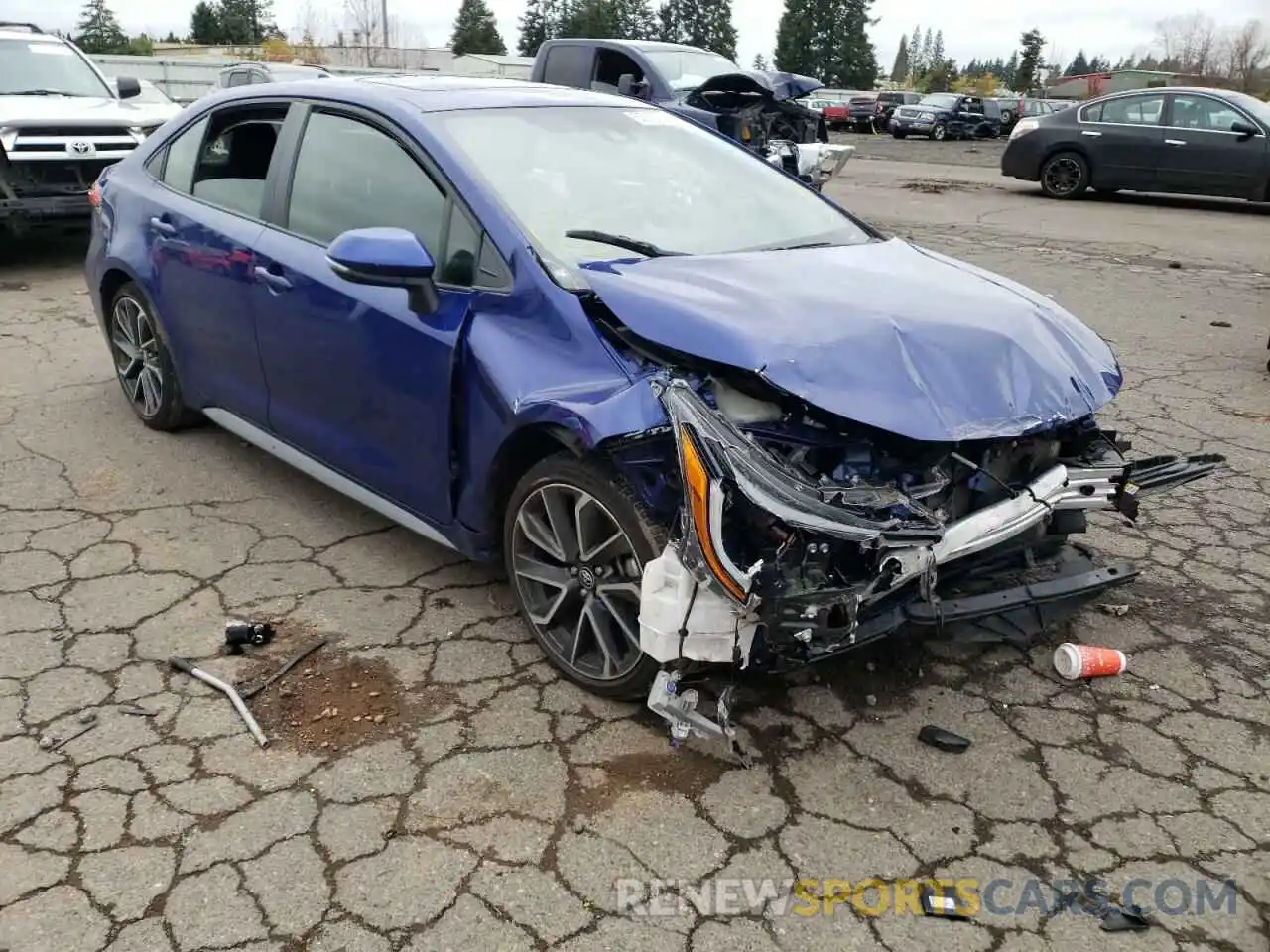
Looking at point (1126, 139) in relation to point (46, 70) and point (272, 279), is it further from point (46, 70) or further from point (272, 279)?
point (272, 279)

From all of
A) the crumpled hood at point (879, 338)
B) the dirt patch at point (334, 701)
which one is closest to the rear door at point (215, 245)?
the dirt patch at point (334, 701)

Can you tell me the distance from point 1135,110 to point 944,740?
43.9 feet

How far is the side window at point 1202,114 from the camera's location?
13.2 meters

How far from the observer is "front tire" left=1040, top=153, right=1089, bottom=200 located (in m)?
14.4

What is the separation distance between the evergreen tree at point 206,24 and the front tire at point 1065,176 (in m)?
58.0

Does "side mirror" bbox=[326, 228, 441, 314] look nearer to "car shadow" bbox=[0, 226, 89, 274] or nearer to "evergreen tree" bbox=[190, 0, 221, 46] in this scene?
"car shadow" bbox=[0, 226, 89, 274]

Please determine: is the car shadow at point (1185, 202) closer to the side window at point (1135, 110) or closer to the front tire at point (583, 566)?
the side window at point (1135, 110)

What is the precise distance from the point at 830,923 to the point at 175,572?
268 centimetres

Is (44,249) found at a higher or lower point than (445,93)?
lower

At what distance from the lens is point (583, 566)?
3037 mm

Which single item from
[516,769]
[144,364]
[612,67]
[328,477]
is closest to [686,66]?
[612,67]

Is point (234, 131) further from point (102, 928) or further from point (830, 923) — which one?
point (830, 923)

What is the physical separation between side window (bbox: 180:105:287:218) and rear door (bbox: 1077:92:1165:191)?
12.8 metres

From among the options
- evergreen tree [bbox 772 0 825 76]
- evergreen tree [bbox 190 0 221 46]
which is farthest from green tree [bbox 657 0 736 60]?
evergreen tree [bbox 190 0 221 46]
